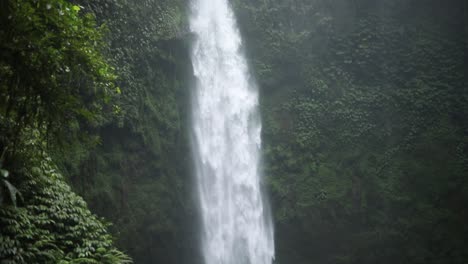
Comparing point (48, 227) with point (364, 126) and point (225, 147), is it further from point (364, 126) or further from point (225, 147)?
point (364, 126)

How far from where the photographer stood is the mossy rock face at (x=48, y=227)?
4566mm

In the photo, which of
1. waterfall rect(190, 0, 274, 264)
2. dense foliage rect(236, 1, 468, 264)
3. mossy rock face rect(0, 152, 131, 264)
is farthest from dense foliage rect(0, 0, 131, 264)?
dense foliage rect(236, 1, 468, 264)

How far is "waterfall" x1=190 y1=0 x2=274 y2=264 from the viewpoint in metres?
13.0

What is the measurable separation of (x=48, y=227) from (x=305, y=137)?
11.0m

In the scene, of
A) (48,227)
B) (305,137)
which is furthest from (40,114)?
(305,137)

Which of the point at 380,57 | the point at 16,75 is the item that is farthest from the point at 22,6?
the point at 380,57

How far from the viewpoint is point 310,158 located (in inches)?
581

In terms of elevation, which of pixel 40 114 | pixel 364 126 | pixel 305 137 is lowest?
pixel 40 114

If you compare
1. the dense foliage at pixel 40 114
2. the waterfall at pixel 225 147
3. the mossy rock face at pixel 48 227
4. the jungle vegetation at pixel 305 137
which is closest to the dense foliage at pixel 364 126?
the jungle vegetation at pixel 305 137

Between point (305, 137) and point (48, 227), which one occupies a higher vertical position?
point (305, 137)

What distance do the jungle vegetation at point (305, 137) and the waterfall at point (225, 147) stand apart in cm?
47

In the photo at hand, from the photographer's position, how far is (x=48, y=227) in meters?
5.34

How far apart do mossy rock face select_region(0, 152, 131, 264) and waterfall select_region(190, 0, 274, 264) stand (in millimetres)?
7207

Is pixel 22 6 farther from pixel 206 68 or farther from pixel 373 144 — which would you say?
pixel 373 144
